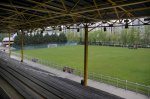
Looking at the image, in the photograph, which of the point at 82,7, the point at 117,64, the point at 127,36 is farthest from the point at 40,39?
the point at 82,7

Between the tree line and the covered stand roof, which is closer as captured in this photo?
the covered stand roof

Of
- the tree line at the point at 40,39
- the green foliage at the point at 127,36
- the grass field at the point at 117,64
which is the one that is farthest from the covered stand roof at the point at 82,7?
the green foliage at the point at 127,36

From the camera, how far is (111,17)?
453 inches

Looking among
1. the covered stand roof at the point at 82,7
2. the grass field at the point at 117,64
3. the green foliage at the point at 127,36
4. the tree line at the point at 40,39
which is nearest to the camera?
the covered stand roof at the point at 82,7

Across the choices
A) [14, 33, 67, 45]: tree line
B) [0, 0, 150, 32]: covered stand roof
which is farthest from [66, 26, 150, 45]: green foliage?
[0, 0, 150, 32]: covered stand roof

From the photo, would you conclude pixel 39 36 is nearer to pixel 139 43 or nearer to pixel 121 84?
pixel 139 43

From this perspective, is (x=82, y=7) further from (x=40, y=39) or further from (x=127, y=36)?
(x=127, y=36)

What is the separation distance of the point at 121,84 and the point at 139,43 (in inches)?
1895

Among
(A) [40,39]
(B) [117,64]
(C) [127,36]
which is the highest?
(C) [127,36]

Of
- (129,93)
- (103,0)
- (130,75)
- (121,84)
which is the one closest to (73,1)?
(103,0)

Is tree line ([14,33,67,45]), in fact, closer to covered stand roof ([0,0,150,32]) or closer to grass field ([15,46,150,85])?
grass field ([15,46,150,85])

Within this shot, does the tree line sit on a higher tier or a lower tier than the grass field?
higher

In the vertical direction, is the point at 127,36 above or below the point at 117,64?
above

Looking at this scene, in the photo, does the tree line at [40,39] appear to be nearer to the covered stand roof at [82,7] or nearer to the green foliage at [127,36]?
the green foliage at [127,36]
